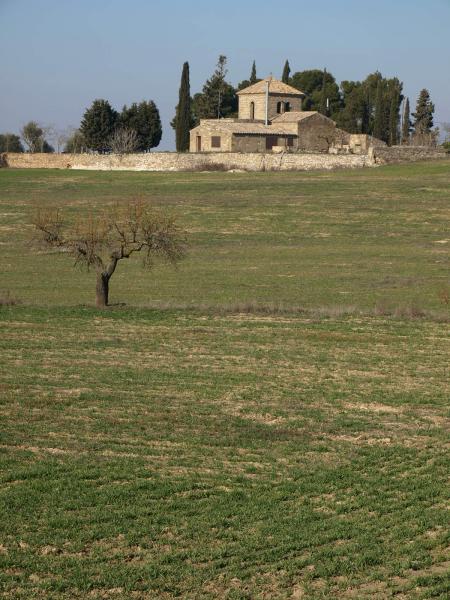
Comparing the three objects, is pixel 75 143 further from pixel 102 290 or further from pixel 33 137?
pixel 102 290

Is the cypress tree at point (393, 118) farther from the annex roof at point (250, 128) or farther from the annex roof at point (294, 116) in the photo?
the annex roof at point (250, 128)

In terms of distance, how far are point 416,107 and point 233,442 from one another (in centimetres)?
9842

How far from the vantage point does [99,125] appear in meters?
97.3

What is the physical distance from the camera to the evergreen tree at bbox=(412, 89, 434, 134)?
108500mm

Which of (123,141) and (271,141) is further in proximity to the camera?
(123,141)

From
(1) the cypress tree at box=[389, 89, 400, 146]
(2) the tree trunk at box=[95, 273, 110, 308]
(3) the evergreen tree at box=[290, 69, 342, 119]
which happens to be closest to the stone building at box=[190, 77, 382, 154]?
(1) the cypress tree at box=[389, 89, 400, 146]

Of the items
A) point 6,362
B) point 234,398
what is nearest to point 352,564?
point 234,398

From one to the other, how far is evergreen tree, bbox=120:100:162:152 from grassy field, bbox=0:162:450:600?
5975 cm

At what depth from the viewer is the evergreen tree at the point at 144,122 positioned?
9900cm

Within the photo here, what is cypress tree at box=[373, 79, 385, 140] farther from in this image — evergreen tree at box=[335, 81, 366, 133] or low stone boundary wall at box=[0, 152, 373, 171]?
low stone boundary wall at box=[0, 152, 373, 171]

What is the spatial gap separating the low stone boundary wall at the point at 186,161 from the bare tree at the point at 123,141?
269 inches

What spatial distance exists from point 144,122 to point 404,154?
94.2 ft

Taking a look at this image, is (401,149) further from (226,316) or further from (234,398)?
(234,398)

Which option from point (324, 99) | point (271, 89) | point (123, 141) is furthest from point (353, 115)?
point (123, 141)
